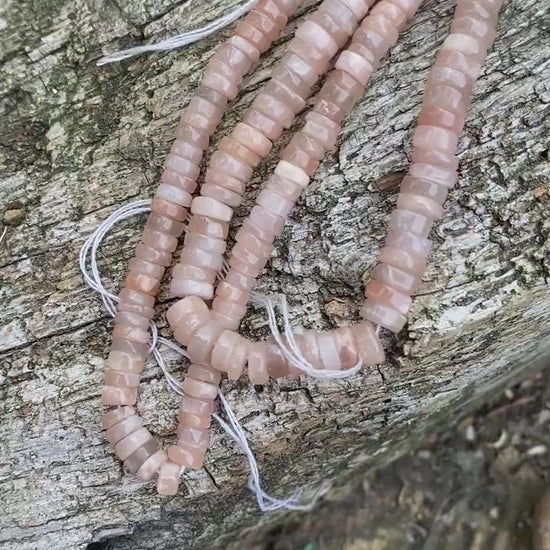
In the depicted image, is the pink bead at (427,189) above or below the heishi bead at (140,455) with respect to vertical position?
above

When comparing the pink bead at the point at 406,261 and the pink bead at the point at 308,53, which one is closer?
the pink bead at the point at 406,261

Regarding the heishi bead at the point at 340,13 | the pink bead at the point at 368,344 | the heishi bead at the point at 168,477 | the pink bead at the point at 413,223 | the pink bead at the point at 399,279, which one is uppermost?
the heishi bead at the point at 340,13

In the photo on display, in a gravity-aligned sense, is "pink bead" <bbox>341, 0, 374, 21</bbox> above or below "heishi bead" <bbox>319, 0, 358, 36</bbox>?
above

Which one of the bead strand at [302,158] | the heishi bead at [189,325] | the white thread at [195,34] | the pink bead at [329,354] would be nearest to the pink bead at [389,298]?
the pink bead at [329,354]

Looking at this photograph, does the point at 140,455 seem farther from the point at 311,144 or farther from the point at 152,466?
the point at 311,144

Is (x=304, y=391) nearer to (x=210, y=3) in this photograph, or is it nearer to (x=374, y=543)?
(x=374, y=543)

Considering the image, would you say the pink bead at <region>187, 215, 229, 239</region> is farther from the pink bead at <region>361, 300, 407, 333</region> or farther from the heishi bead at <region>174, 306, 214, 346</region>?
the pink bead at <region>361, 300, 407, 333</region>

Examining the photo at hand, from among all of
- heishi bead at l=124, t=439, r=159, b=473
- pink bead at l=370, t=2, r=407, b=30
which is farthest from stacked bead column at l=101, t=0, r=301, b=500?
pink bead at l=370, t=2, r=407, b=30

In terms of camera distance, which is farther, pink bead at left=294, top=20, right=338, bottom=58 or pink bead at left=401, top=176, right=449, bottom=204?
pink bead at left=294, top=20, right=338, bottom=58

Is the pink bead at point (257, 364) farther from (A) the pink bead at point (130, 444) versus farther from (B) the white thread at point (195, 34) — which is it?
(B) the white thread at point (195, 34)
